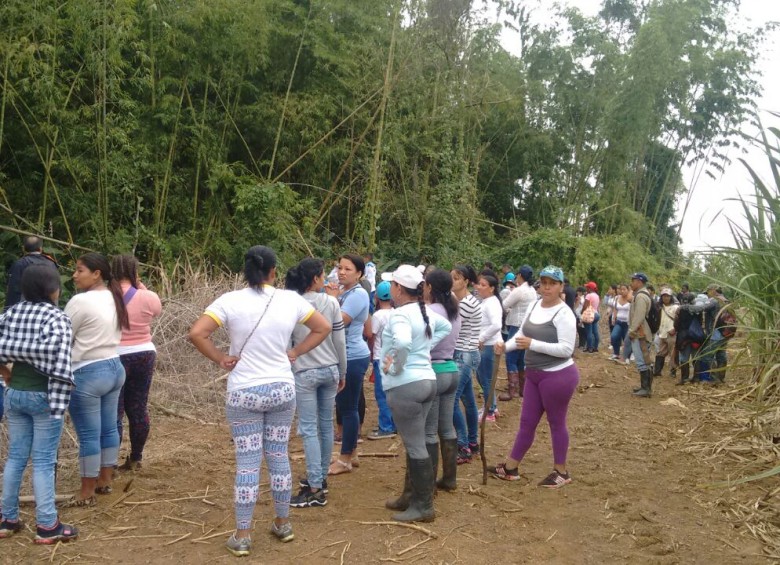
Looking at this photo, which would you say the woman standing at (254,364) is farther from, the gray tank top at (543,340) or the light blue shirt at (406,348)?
the gray tank top at (543,340)

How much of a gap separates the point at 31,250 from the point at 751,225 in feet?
16.0

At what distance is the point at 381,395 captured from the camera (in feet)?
20.3

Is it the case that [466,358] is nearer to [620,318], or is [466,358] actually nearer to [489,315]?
[489,315]

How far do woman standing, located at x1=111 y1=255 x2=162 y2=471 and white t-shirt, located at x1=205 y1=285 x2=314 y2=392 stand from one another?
49.1 inches

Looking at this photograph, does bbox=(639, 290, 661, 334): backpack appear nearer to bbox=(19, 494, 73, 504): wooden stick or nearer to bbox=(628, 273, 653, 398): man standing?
bbox=(628, 273, 653, 398): man standing

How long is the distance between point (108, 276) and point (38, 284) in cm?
66

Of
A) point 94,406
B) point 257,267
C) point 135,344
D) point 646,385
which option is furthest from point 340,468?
point 646,385

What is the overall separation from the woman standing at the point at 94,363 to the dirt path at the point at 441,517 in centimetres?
33

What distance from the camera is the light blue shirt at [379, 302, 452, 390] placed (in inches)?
153

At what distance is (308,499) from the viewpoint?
432 centimetres

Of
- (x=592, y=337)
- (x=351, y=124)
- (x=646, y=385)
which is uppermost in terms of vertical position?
(x=351, y=124)

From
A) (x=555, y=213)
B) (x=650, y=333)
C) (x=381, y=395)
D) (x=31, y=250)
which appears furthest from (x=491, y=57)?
(x=31, y=250)

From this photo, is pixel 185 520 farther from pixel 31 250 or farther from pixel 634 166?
pixel 634 166

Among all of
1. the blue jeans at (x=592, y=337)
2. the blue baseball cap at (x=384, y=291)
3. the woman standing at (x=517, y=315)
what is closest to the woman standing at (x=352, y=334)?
the blue baseball cap at (x=384, y=291)
